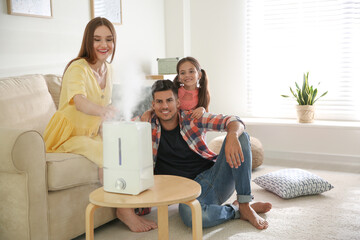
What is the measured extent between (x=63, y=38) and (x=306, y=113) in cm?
224

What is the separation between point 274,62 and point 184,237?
100.0 inches

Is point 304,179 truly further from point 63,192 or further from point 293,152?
point 63,192

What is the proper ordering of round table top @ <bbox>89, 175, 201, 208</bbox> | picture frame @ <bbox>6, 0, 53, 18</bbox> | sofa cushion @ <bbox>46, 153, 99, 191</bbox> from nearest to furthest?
round table top @ <bbox>89, 175, 201, 208</bbox> → sofa cushion @ <bbox>46, 153, 99, 191</bbox> → picture frame @ <bbox>6, 0, 53, 18</bbox>

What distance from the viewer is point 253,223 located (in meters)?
2.27

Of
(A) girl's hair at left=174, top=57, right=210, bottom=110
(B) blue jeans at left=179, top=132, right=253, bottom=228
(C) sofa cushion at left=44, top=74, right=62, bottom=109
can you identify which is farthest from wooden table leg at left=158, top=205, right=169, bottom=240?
(C) sofa cushion at left=44, top=74, right=62, bottom=109

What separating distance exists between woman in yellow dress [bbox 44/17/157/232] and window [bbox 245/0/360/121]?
89.5 inches

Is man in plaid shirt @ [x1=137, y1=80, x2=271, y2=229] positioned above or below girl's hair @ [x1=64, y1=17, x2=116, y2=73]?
below

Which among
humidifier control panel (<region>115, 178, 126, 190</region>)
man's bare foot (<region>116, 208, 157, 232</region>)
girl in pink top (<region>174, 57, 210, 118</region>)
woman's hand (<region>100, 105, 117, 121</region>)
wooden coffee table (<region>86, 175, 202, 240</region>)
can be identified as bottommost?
man's bare foot (<region>116, 208, 157, 232</region>)

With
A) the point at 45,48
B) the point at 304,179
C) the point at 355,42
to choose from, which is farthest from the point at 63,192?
the point at 355,42

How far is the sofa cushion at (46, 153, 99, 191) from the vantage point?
1.96 m

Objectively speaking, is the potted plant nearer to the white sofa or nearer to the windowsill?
the windowsill

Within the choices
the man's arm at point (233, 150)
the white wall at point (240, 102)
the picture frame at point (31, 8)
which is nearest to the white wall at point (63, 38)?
the picture frame at point (31, 8)

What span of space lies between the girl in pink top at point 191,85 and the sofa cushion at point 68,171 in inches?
33.3

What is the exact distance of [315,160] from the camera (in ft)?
13.2
